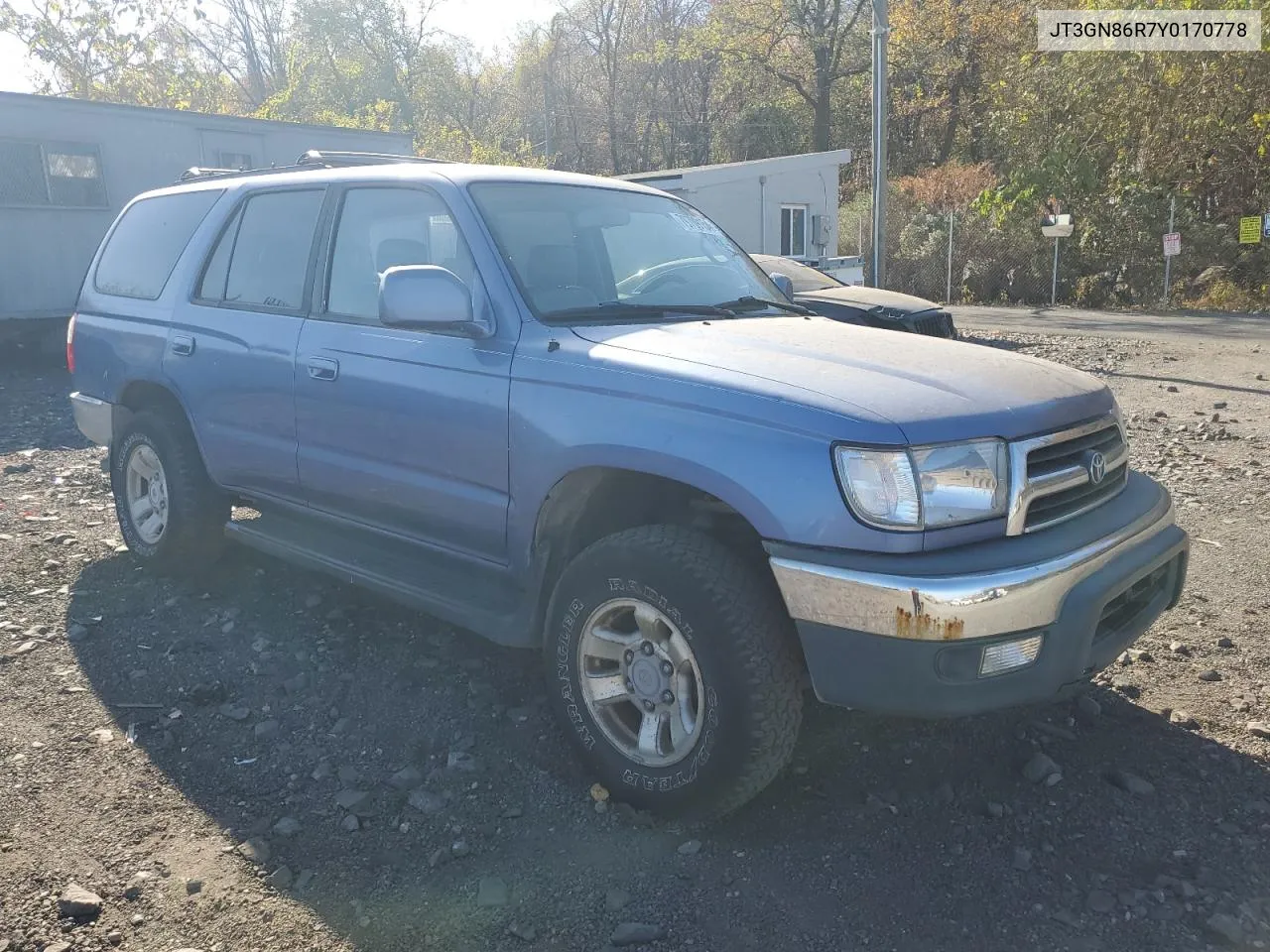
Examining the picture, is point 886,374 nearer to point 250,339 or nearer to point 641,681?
point 641,681

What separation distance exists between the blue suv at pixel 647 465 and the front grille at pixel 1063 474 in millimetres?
12

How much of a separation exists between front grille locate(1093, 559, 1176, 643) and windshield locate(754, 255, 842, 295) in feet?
24.8

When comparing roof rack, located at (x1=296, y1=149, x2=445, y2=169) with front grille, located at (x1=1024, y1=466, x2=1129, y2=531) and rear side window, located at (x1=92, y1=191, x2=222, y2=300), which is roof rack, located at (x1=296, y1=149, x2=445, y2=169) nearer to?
rear side window, located at (x1=92, y1=191, x2=222, y2=300)

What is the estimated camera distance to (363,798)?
3.18 metres

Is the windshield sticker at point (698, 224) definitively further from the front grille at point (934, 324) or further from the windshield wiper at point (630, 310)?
the front grille at point (934, 324)

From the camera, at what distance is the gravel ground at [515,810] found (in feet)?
8.49

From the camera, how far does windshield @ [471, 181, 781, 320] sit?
355 centimetres

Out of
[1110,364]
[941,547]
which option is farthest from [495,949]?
[1110,364]

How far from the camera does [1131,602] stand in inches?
116

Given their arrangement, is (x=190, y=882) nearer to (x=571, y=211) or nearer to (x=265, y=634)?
(x=265, y=634)

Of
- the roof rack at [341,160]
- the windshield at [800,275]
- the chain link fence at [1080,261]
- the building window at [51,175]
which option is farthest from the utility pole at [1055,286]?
the roof rack at [341,160]

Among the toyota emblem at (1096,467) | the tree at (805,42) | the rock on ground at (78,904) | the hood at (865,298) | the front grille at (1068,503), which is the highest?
the tree at (805,42)

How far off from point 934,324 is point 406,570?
768cm

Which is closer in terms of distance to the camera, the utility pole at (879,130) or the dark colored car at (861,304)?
the dark colored car at (861,304)
